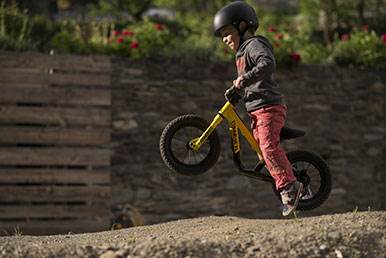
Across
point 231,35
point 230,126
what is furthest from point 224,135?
point 231,35

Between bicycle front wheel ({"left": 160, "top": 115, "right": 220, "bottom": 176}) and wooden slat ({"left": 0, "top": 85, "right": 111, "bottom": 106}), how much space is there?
4052mm

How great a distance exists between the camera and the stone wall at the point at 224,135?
36.3ft

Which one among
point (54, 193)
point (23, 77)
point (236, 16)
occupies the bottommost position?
point (54, 193)

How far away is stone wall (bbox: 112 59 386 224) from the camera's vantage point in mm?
11062

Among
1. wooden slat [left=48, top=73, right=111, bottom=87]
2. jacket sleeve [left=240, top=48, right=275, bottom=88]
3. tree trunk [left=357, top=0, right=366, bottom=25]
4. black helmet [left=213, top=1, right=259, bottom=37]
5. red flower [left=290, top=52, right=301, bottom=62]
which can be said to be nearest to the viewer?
jacket sleeve [left=240, top=48, right=275, bottom=88]

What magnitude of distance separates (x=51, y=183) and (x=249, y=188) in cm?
284

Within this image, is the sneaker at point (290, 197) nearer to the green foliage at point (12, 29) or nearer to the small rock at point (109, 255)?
the small rock at point (109, 255)

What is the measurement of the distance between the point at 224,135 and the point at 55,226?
2719mm

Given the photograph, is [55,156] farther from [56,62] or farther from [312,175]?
[312,175]

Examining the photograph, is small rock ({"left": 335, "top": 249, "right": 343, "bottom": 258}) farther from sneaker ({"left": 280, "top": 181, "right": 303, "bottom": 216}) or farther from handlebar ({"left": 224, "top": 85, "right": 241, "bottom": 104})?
handlebar ({"left": 224, "top": 85, "right": 241, "bottom": 104})

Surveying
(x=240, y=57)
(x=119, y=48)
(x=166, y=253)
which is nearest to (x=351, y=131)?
(x=119, y=48)

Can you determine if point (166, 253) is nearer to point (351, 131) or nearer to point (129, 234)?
point (129, 234)

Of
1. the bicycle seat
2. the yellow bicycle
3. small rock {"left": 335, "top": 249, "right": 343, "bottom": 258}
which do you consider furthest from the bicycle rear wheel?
small rock {"left": 335, "top": 249, "right": 343, "bottom": 258}

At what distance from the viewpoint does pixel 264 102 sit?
6699mm
